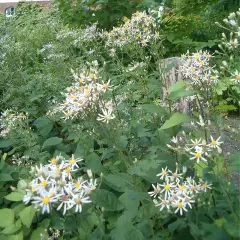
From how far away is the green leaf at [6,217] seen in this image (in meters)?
2.78

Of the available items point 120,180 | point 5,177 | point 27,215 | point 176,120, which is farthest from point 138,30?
point 27,215

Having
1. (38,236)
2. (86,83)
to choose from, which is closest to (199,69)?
(86,83)

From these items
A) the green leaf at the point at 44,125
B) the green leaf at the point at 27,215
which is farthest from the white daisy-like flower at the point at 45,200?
the green leaf at the point at 44,125

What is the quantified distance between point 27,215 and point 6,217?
0.20m

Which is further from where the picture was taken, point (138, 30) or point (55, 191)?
point (138, 30)

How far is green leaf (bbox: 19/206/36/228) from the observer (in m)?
2.69

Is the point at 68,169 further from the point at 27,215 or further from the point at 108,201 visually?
the point at 27,215

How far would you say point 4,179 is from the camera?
3133mm

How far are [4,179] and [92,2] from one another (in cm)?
380

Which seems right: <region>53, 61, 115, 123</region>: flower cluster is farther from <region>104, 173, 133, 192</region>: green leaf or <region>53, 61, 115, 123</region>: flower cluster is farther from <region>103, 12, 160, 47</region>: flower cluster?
<region>103, 12, 160, 47</region>: flower cluster

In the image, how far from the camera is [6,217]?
9.27ft

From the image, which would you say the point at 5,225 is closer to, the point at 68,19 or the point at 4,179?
the point at 4,179

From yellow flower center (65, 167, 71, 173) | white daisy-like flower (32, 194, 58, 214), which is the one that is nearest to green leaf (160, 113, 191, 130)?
yellow flower center (65, 167, 71, 173)

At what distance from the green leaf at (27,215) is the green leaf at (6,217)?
10 cm
